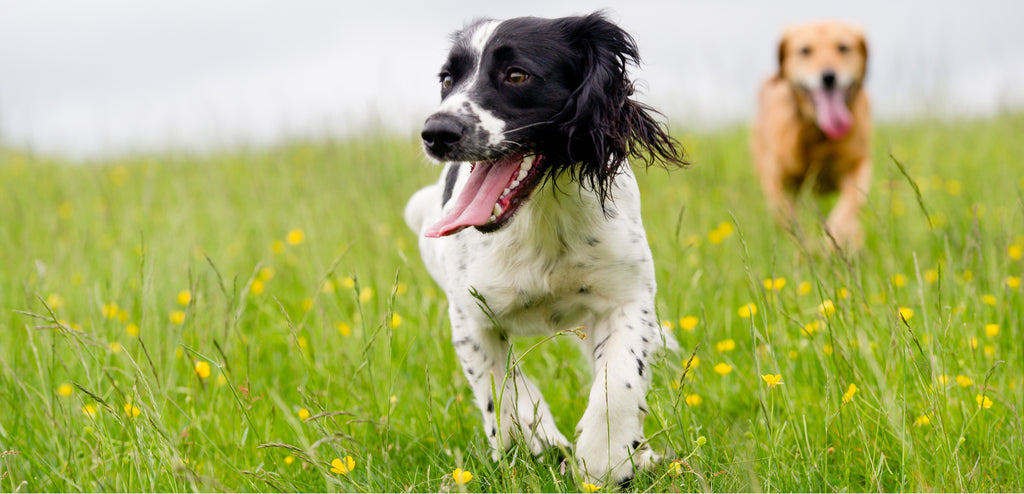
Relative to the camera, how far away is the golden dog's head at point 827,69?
6.20 m

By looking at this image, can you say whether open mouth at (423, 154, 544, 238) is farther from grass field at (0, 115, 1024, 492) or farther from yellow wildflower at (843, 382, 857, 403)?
yellow wildflower at (843, 382, 857, 403)

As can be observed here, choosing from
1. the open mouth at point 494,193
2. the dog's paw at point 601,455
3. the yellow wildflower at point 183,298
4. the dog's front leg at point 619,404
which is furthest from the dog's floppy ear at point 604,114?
the yellow wildflower at point 183,298

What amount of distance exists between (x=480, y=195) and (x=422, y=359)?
4.00 feet

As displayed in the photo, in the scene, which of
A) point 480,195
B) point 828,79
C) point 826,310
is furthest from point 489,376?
point 828,79

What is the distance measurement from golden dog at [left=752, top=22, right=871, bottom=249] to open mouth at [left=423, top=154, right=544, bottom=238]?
3934mm

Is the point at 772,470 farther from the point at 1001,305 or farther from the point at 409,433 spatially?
the point at 1001,305

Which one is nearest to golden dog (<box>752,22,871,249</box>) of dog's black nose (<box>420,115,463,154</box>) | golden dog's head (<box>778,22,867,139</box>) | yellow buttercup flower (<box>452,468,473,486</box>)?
golden dog's head (<box>778,22,867,139</box>)

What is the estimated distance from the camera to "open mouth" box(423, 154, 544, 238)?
2352mm

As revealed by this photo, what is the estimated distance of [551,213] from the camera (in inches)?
104

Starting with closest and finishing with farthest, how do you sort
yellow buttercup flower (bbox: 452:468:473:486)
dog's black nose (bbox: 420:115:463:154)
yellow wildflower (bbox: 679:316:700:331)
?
yellow buttercup flower (bbox: 452:468:473:486), dog's black nose (bbox: 420:115:463:154), yellow wildflower (bbox: 679:316:700:331)

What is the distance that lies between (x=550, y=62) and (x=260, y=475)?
1369mm

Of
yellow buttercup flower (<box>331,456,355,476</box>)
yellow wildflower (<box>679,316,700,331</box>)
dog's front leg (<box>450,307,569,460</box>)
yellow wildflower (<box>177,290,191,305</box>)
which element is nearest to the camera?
yellow buttercup flower (<box>331,456,355,476</box>)

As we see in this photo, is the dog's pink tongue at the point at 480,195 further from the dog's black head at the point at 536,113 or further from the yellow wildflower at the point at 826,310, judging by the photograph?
the yellow wildflower at the point at 826,310

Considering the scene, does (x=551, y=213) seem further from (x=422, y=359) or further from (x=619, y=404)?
(x=422, y=359)
